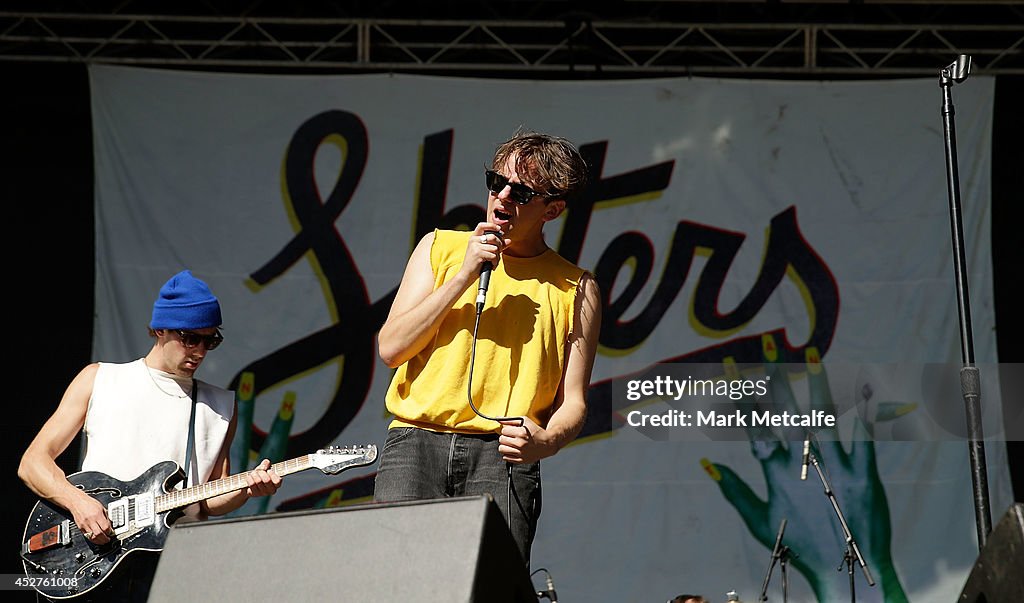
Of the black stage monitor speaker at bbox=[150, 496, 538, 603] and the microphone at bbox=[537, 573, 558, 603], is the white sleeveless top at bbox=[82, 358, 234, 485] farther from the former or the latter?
the microphone at bbox=[537, 573, 558, 603]

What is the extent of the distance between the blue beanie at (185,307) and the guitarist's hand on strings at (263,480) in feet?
1.51

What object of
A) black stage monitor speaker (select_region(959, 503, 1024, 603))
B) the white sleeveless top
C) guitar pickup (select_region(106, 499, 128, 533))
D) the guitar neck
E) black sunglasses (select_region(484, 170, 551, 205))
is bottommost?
black stage monitor speaker (select_region(959, 503, 1024, 603))

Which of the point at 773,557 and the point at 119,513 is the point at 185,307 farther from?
the point at 773,557

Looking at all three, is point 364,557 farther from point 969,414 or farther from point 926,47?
point 926,47

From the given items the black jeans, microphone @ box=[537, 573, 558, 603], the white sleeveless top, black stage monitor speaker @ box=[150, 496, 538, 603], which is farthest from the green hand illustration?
black stage monitor speaker @ box=[150, 496, 538, 603]

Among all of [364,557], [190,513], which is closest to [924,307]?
[190,513]

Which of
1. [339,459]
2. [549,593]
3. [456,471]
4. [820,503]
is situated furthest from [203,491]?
[820,503]

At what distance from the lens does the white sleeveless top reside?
353 cm

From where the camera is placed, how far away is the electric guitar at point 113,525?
347 cm

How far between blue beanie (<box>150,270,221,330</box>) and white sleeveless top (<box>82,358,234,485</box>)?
184 millimetres

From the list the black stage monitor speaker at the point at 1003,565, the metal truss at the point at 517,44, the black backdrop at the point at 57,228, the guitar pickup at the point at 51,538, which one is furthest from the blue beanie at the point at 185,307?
the metal truss at the point at 517,44

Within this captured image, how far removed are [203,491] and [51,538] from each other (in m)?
0.46

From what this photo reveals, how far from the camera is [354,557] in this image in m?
1.85

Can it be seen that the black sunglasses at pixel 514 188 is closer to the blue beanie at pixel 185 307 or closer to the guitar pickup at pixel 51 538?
the blue beanie at pixel 185 307
